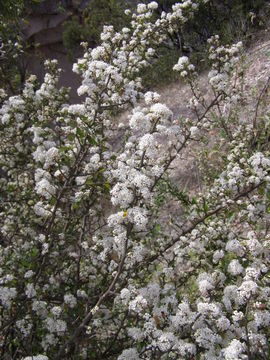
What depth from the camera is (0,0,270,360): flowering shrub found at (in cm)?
216

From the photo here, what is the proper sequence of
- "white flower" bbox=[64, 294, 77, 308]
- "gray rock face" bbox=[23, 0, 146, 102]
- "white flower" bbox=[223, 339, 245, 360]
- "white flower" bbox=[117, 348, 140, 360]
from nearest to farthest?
"white flower" bbox=[223, 339, 245, 360] < "white flower" bbox=[117, 348, 140, 360] < "white flower" bbox=[64, 294, 77, 308] < "gray rock face" bbox=[23, 0, 146, 102]

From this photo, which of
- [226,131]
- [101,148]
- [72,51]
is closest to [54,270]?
[101,148]

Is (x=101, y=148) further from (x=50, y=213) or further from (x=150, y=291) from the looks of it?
(x=150, y=291)

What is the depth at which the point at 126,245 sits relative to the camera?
7.54ft

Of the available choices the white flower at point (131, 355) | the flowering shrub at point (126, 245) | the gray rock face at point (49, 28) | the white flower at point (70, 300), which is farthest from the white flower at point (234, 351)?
the gray rock face at point (49, 28)

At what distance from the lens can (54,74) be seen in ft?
14.9

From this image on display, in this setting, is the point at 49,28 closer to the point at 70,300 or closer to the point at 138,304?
the point at 70,300

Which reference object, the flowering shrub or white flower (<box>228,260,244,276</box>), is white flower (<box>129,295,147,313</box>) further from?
white flower (<box>228,260,244,276</box>)

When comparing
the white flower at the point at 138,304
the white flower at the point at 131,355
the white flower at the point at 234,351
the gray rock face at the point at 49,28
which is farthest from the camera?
the gray rock face at the point at 49,28

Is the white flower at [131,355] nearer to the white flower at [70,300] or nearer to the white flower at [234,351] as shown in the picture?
the white flower at [234,351]

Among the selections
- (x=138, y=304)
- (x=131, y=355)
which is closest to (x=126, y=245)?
(x=138, y=304)

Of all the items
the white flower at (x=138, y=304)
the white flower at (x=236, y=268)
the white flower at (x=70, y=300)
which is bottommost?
the white flower at (x=138, y=304)

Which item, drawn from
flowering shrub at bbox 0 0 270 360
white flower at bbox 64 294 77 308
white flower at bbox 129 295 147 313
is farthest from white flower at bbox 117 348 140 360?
white flower at bbox 64 294 77 308

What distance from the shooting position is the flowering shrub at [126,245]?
216 cm
